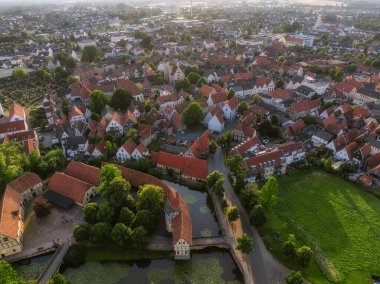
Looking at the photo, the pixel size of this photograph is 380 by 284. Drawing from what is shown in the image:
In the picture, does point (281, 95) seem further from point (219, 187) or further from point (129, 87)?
point (219, 187)

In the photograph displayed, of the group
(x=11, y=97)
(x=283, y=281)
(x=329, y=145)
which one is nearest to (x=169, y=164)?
(x=283, y=281)

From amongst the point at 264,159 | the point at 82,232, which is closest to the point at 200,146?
the point at 264,159

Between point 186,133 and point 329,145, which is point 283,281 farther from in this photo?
point 186,133

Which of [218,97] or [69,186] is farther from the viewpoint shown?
[218,97]

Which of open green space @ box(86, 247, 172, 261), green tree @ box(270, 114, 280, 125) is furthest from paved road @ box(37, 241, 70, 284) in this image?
green tree @ box(270, 114, 280, 125)

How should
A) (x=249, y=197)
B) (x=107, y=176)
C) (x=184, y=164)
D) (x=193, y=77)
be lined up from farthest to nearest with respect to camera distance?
(x=193, y=77) → (x=184, y=164) → (x=107, y=176) → (x=249, y=197)
